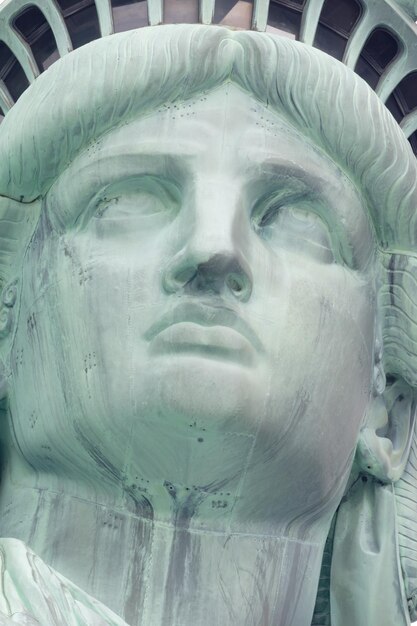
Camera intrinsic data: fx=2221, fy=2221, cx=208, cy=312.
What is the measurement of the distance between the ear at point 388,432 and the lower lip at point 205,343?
1175 mm

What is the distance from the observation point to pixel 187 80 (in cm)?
1066

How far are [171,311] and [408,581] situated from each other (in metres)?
2.02

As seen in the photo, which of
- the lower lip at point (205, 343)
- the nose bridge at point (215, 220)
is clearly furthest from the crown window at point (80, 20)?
the lower lip at point (205, 343)

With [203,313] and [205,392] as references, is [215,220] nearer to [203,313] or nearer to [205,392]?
[203,313]

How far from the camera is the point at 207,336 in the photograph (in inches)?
392

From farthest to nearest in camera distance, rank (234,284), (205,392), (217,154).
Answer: (217,154)
(234,284)
(205,392)

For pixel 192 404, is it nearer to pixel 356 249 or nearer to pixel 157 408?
pixel 157 408

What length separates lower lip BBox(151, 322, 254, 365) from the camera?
9.95m

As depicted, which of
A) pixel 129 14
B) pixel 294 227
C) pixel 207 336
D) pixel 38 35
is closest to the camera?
pixel 207 336

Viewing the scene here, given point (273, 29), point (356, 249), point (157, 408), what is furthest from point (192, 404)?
point (273, 29)

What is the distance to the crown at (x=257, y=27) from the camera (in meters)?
11.4

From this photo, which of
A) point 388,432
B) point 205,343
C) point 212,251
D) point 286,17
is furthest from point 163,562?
point 286,17

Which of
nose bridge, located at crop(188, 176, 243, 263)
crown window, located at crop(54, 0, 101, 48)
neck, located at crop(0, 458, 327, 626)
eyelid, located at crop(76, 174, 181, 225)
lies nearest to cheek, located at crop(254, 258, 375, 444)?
nose bridge, located at crop(188, 176, 243, 263)

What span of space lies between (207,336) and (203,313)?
12 centimetres
